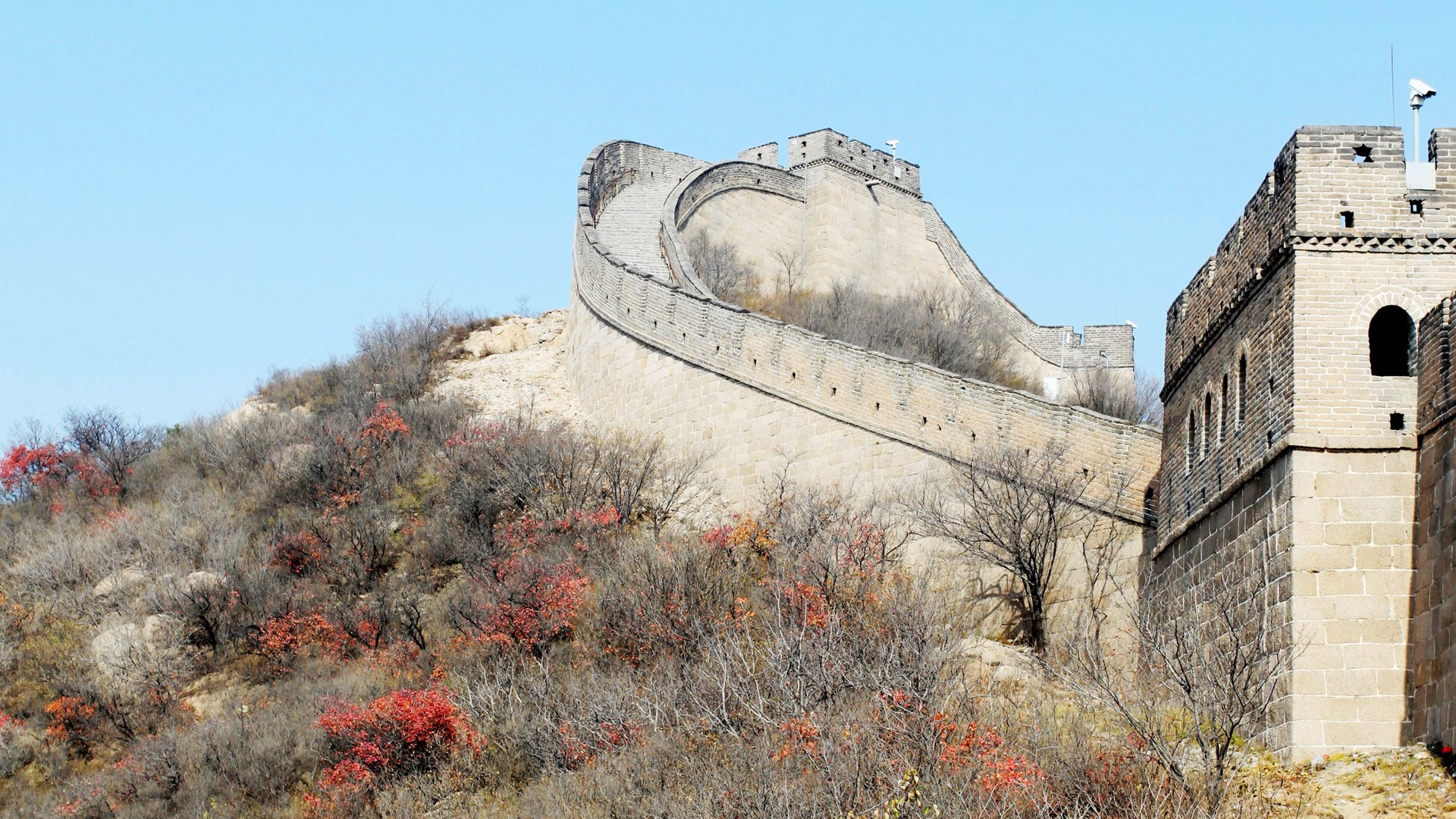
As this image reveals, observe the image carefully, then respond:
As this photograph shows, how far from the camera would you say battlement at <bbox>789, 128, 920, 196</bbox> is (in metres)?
41.8

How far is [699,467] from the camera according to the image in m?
27.1

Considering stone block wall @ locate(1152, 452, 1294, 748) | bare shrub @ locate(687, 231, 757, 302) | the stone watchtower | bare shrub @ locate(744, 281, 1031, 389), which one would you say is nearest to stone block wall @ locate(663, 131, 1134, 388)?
bare shrub @ locate(687, 231, 757, 302)

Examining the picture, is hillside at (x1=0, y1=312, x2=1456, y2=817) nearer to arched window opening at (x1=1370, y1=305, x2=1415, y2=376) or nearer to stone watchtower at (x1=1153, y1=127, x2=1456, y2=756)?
stone watchtower at (x1=1153, y1=127, x2=1456, y2=756)

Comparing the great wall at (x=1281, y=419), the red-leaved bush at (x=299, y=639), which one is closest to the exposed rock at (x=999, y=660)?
the great wall at (x=1281, y=419)

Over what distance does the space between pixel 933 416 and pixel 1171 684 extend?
819 cm

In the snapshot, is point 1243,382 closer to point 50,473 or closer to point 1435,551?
point 1435,551

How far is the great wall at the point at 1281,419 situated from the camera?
1491cm

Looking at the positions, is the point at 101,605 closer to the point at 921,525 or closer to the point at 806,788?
the point at 921,525

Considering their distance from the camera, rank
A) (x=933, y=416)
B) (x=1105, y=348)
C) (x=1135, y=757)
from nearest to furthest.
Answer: (x=1135, y=757) < (x=933, y=416) < (x=1105, y=348)

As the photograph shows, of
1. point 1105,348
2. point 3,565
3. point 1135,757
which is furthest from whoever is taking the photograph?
point 1105,348

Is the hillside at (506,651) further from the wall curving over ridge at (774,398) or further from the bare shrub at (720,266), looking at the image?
the bare shrub at (720,266)

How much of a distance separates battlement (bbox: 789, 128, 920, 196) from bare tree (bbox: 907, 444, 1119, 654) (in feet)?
65.4

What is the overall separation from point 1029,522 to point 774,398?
18.1ft

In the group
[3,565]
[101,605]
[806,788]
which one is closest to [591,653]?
[806,788]
